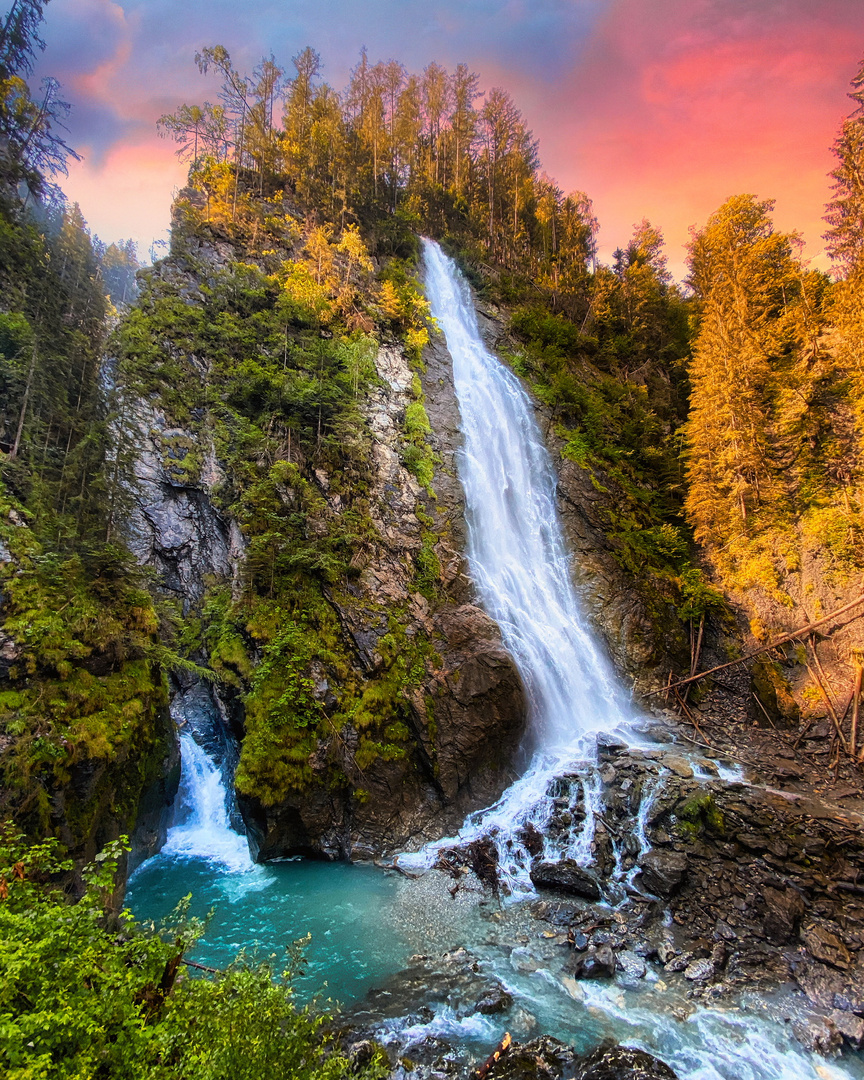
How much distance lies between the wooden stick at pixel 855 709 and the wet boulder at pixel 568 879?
33.6 ft

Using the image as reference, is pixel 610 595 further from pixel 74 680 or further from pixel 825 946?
pixel 74 680

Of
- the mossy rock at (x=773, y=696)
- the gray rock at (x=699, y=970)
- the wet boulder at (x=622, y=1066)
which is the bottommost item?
the gray rock at (x=699, y=970)

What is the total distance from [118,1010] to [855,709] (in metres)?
19.4

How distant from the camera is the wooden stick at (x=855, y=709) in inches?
583

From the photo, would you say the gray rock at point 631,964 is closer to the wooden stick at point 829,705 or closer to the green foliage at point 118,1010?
the green foliage at point 118,1010

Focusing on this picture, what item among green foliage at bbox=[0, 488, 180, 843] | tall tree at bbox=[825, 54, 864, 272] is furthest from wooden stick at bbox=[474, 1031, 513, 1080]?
tall tree at bbox=[825, 54, 864, 272]

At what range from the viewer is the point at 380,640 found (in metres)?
14.5

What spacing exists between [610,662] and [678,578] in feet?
19.2

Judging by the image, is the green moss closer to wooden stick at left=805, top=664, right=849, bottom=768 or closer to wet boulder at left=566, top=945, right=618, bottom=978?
wet boulder at left=566, top=945, right=618, bottom=978

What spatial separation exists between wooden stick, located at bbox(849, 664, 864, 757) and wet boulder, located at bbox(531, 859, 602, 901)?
10.2m

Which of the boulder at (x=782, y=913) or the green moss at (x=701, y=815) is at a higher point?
the green moss at (x=701, y=815)

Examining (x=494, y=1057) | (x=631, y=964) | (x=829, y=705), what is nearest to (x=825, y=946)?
(x=631, y=964)

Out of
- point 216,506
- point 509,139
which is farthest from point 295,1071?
point 509,139

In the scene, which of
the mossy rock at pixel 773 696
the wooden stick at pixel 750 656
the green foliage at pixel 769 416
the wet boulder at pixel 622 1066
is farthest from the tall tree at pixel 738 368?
the wet boulder at pixel 622 1066
